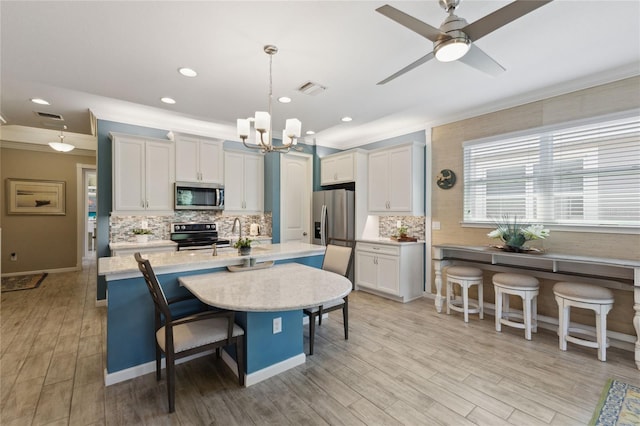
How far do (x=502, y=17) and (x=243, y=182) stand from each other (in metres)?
4.33

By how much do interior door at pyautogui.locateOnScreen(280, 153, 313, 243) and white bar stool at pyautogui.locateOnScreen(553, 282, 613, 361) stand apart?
3.76 metres

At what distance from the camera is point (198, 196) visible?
15.4 feet

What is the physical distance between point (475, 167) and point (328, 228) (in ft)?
8.10

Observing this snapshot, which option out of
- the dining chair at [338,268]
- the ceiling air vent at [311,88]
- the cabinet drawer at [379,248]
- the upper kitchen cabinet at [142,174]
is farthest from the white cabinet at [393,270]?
the upper kitchen cabinet at [142,174]

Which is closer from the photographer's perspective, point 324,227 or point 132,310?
point 132,310

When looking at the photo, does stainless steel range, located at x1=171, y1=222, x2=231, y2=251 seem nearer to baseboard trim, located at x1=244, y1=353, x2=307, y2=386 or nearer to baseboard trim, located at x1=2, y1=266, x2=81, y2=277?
baseboard trim, located at x1=244, y1=353, x2=307, y2=386

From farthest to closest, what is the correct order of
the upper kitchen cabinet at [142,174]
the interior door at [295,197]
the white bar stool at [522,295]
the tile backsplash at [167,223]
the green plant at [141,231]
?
1. the interior door at [295,197]
2. the tile backsplash at [167,223]
3. the green plant at [141,231]
4. the upper kitchen cabinet at [142,174]
5. the white bar stool at [522,295]

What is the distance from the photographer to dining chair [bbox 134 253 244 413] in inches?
75.5

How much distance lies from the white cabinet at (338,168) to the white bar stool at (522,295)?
8.88ft

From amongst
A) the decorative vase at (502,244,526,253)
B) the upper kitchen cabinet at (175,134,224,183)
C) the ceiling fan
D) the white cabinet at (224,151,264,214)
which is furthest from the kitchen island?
the decorative vase at (502,244,526,253)

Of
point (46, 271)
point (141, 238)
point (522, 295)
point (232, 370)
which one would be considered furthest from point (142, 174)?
point (522, 295)

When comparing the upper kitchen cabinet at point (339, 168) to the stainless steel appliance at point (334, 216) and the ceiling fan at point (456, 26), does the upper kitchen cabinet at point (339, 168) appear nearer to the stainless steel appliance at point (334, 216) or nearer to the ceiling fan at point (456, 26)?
the stainless steel appliance at point (334, 216)

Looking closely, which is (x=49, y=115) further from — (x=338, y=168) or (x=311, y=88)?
(x=338, y=168)

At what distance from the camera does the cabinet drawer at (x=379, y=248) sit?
436 cm
